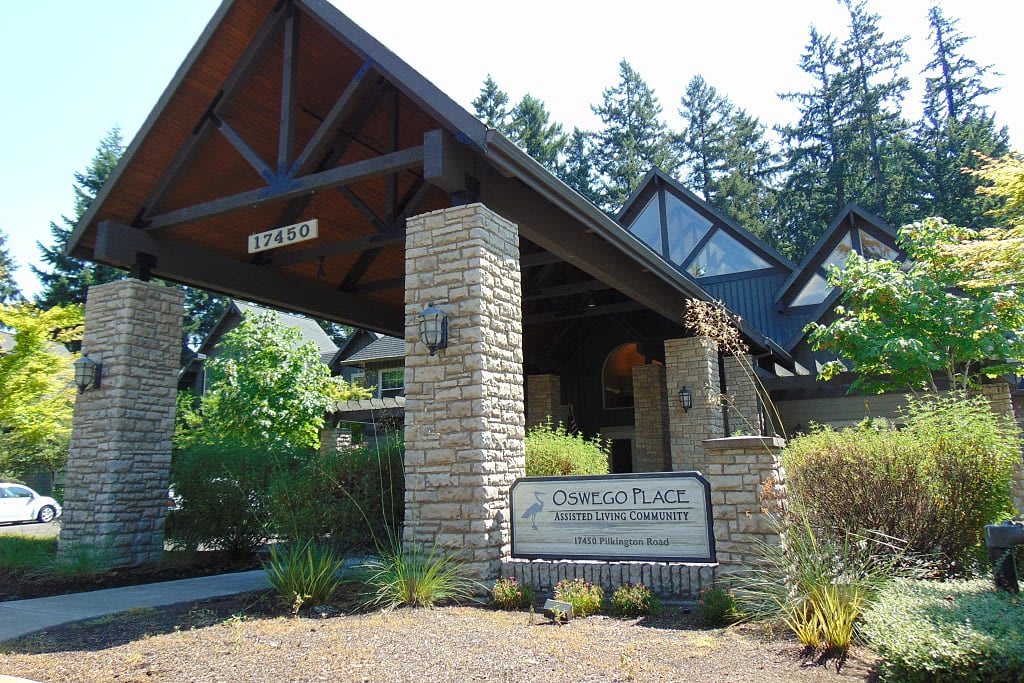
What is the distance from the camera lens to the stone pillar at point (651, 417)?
15648 millimetres

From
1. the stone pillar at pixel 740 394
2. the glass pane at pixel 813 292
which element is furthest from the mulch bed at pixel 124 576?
the glass pane at pixel 813 292

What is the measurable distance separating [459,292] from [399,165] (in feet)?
5.08

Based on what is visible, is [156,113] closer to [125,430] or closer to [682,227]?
[125,430]

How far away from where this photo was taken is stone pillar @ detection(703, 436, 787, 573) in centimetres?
580

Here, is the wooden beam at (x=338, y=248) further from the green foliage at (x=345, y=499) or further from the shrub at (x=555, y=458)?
the shrub at (x=555, y=458)

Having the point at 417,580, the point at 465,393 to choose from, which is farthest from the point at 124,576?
the point at 465,393

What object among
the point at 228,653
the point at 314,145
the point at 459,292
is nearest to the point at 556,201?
the point at 459,292

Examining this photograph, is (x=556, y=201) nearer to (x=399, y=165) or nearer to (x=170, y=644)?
(x=399, y=165)

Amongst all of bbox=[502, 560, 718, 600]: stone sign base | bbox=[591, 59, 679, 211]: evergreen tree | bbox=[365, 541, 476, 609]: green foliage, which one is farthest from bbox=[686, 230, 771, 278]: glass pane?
bbox=[591, 59, 679, 211]: evergreen tree

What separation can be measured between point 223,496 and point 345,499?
9.00 ft

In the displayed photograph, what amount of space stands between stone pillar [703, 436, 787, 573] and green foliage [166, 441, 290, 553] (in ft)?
19.8

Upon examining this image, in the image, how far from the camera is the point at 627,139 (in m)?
41.2

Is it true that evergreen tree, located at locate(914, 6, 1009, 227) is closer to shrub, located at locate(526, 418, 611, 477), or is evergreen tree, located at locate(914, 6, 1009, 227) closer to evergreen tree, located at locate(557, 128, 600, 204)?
evergreen tree, located at locate(557, 128, 600, 204)

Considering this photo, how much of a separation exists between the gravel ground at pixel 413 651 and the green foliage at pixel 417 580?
9.9 inches
